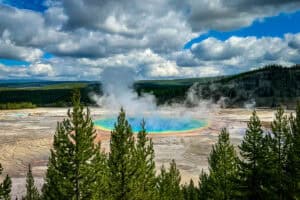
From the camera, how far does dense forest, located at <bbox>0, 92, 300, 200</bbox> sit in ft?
63.4

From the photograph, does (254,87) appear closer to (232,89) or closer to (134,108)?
(232,89)

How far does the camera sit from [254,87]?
509ft

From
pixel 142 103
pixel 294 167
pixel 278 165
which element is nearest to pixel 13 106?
pixel 142 103

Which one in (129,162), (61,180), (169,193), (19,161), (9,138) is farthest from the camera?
(9,138)

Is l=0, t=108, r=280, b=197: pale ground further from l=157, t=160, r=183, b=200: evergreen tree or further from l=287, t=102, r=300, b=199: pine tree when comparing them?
l=287, t=102, r=300, b=199: pine tree

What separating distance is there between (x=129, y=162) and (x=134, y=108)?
112 meters

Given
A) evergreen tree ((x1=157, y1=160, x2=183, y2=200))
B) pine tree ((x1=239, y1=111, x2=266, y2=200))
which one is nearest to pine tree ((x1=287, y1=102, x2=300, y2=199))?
pine tree ((x1=239, y1=111, x2=266, y2=200))

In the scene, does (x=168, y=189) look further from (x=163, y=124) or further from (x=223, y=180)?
(x=163, y=124)

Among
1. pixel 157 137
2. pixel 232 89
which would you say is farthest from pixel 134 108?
pixel 157 137

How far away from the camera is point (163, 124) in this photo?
93.7 metres

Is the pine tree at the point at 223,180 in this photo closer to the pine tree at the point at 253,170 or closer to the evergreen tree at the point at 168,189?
the pine tree at the point at 253,170

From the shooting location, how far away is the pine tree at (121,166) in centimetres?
2103

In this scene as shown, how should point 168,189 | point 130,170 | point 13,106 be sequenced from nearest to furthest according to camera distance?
1. point 130,170
2. point 168,189
3. point 13,106

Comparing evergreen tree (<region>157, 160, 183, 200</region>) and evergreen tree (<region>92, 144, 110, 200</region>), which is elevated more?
evergreen tree (<region>92, 144, 110, 200</region>)
